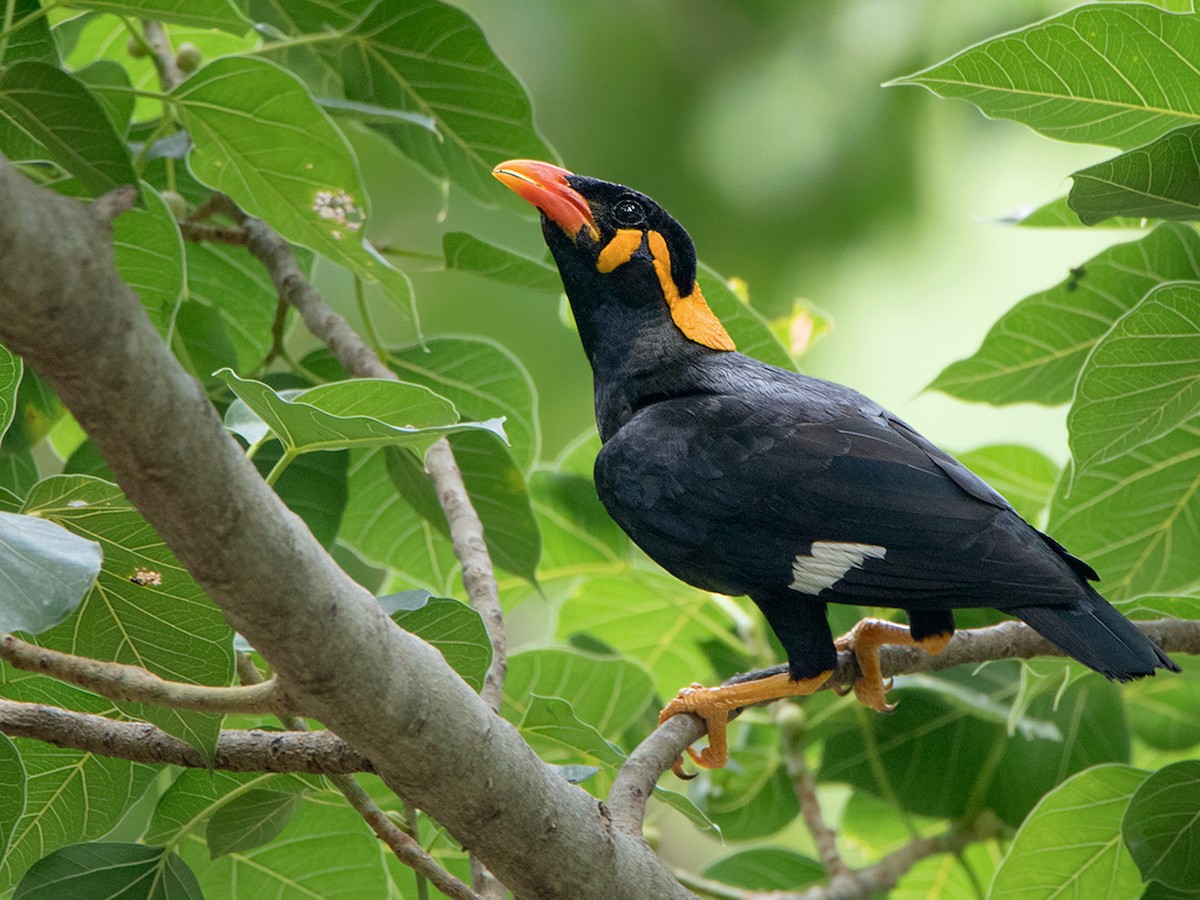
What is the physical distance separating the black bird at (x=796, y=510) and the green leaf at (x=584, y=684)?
0.45 feet

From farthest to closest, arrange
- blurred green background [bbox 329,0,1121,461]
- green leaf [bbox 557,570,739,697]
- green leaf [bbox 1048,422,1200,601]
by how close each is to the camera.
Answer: blurred green background [bbox 329,0,1121,461] < green leaf [bbox 557,570,739,697] < green leaf [bbox 1048,422,1200,601]

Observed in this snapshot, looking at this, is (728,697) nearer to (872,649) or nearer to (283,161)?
(872,649)

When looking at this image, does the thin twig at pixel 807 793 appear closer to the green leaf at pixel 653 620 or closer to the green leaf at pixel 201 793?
the green leaf at pixel 653 620

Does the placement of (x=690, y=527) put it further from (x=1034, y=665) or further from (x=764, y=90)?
(x=764, y=90)

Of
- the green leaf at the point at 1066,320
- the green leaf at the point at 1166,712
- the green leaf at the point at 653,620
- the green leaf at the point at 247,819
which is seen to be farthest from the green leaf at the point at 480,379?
the green leaf at the point at 1166,712

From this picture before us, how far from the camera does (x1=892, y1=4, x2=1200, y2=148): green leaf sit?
5.49ft

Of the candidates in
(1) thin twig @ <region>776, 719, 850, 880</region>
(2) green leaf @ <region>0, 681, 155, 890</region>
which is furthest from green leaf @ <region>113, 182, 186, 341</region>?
(1) thin twig @ <region>776, 719, 850, 880</region>

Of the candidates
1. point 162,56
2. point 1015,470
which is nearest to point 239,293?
point 162,56

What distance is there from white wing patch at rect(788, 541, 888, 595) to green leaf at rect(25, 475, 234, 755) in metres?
0.92

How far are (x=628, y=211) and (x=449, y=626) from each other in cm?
118

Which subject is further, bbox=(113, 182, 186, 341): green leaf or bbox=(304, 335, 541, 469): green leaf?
bbox=(304, 335, 541, 469): green leaf

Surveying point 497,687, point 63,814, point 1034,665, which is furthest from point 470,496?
point 1034,665

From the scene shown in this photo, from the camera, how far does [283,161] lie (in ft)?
5.92

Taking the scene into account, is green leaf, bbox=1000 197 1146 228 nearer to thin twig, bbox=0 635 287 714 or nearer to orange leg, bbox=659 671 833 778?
orange leg, bbox=659 671 833 778
